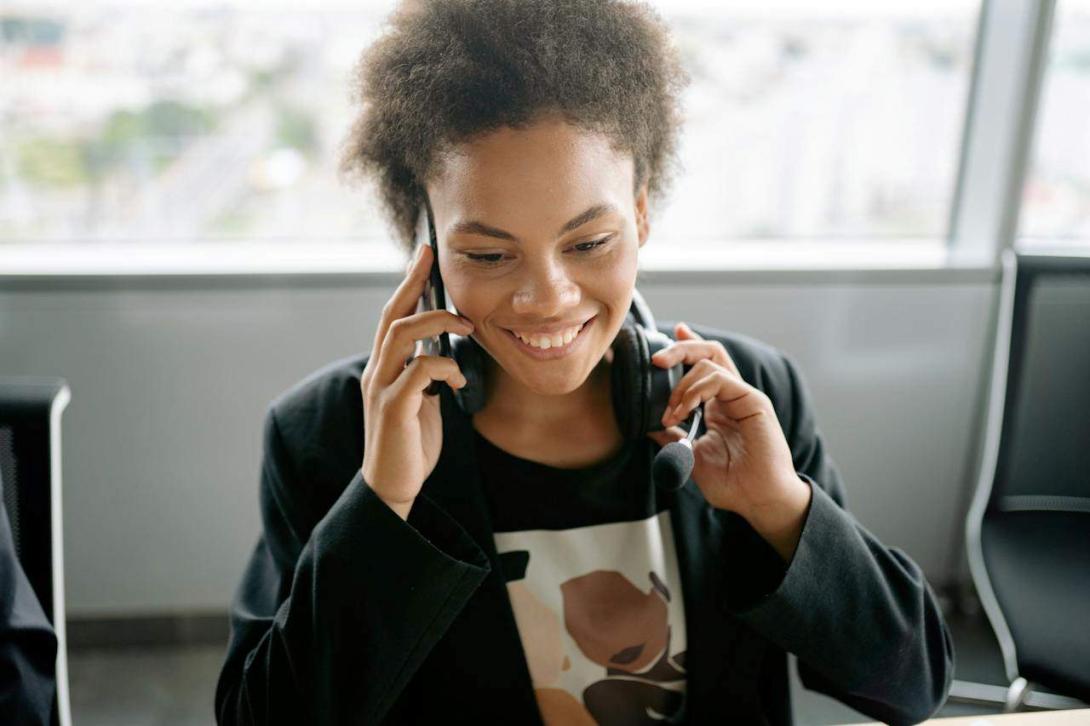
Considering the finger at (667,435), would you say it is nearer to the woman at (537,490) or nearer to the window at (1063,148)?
the woman at (537,490)

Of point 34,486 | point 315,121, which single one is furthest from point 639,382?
point 315,121

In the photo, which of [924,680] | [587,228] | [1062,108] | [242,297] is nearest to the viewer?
[587,228]

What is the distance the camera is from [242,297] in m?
2.16

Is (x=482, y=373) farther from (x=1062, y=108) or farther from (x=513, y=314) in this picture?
→ (x=1062, y=108)

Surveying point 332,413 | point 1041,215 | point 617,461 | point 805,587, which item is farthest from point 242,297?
point 1041,215

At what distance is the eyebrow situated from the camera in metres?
0.86

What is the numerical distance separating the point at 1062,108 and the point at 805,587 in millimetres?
2038

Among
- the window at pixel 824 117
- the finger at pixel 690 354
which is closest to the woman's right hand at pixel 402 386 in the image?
the finger at pixel 690 354

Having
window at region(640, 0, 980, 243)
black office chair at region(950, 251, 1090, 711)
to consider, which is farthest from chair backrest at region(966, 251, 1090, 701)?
window at region(640, 0, 980, 243)

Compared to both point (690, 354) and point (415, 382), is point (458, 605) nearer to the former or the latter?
point (415, 382)

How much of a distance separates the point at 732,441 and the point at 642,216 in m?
0.28

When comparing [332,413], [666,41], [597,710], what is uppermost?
[666,41]

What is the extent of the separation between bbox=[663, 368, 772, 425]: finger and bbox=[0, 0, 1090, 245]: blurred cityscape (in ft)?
4.28

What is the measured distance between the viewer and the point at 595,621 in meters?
0.99
